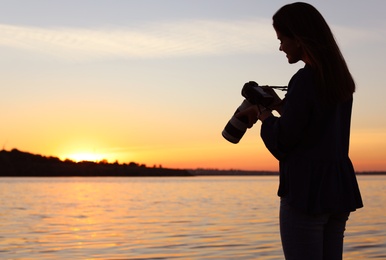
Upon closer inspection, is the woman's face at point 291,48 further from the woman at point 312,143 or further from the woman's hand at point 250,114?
the woman's hand at point 250,114

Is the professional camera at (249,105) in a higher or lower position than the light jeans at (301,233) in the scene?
higher

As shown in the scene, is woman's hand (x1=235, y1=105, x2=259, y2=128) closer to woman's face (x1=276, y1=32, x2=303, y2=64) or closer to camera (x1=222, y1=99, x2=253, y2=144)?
camera (x1=222, y1=99, x2=253, y2=144)

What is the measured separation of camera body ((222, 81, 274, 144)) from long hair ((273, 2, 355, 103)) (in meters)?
0.24

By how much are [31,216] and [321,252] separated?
2020cm

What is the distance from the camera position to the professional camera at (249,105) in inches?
114

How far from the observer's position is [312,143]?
2.77 meters

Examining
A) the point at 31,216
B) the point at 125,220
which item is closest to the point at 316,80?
the point at 125,220

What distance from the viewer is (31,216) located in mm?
22109

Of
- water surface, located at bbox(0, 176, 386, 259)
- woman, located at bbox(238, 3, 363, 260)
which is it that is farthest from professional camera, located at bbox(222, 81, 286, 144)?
water surface, located at bbox(0, 176, 386, 259)

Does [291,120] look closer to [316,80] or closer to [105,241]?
[316,80]

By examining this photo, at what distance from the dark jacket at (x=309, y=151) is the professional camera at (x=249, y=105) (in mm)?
116

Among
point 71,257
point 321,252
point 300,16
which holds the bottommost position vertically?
point 71,257

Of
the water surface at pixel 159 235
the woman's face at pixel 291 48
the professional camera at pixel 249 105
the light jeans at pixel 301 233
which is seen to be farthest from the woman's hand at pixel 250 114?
the water surface at pixel 159 235

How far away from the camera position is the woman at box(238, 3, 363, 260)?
2723 mm
